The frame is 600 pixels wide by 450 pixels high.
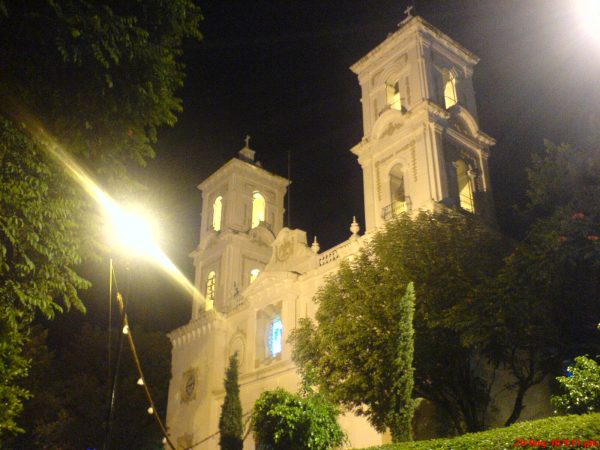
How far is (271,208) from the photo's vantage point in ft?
130

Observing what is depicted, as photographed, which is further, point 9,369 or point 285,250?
point 285,250

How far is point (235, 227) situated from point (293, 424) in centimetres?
2239

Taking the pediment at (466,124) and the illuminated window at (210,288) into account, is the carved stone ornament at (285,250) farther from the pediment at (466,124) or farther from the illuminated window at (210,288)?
the pediment at (466,124)

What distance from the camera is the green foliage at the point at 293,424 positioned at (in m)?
15.2

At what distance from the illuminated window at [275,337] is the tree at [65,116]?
676 inches

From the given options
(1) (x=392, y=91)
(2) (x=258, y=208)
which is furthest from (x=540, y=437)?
(2) (x=258, y=208)

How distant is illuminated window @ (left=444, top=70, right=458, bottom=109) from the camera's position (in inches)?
1220

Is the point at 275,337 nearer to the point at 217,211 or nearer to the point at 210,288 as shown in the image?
the point at 210,288

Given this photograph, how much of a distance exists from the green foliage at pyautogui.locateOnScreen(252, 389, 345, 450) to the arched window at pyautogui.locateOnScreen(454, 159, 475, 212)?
49.9 ft

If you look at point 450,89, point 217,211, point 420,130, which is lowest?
point 420,130

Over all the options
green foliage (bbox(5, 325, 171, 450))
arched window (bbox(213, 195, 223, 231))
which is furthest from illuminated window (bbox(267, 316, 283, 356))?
green foliage (bbox(5, 325, 171, 450))

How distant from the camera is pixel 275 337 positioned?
100 ft

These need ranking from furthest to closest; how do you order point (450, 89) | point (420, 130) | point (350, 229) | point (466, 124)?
point (450, 89)
point (466, 124)
point (350, 229)
point (420, 130)
